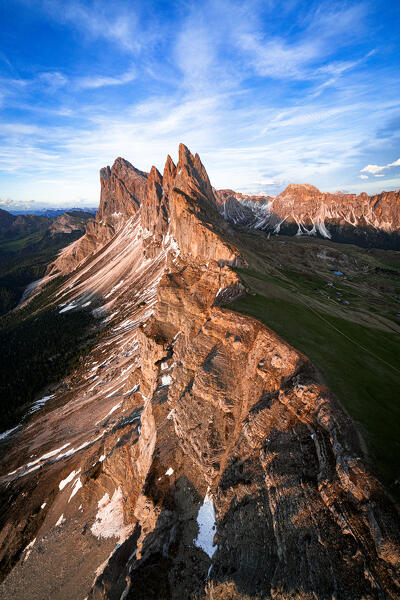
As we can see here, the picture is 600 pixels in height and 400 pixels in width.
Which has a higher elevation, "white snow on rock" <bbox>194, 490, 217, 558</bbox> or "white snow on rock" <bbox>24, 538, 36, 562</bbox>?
"white snow on rock" <bbox>194, 490, 217, 558</bbox>

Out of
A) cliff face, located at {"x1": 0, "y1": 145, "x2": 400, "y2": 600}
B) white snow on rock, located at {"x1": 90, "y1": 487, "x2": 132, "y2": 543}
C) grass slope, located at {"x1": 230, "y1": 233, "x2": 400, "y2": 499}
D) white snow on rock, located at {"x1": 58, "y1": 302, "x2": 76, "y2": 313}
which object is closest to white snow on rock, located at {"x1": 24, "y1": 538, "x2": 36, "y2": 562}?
cliff face, located at {"x1": 0, "y1": 145, "x2": 400, "y2": 600}

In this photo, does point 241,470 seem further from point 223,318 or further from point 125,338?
point 125,338


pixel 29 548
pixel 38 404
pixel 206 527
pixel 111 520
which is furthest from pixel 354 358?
pixel 38 404

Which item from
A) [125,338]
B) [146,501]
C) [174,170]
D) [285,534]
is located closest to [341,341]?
[285,534]

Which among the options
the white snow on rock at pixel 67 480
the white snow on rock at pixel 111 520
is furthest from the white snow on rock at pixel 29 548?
the white snow on rock at pixel 111 520

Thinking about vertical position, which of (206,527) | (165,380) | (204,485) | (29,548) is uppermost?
(165,380)

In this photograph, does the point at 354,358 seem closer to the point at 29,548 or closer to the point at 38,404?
the point at 29,548

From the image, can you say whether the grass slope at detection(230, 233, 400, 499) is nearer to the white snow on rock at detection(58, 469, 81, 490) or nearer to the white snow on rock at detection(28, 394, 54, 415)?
the white snow on rock at detection(58, 469, 81, 490)
